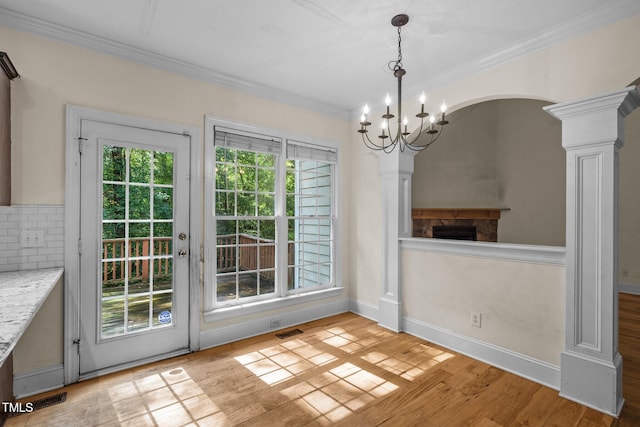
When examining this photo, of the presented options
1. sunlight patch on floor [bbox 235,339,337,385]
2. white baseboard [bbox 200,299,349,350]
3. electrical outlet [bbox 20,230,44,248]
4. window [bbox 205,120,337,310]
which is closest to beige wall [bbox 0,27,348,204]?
electrical outlet [bbox 20,230,44,248]

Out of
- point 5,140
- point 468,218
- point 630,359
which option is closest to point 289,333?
point 5,140

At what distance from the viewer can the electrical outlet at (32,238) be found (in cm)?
228

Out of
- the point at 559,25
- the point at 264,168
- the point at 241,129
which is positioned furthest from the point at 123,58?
the point at 559,25

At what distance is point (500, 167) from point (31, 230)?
652 cm

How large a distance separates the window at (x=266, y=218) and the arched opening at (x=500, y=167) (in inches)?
98.4

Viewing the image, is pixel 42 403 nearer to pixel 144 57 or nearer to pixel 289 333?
pixel 289 333

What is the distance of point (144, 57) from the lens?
2.72 metres

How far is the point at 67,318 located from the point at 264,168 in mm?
2176

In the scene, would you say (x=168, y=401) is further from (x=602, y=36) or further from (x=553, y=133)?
(x=553, y=133)

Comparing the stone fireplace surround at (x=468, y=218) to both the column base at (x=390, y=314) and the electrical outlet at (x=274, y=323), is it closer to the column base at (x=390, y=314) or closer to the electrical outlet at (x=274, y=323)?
the column base at (x=390, y=314)

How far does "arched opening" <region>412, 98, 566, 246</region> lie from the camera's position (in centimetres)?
536

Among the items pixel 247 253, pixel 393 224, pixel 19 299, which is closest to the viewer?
pixel 19 299

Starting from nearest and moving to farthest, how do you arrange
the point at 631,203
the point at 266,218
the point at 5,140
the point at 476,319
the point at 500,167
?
the point at 5,140, the point at 476,319, the point at 266,218, the point at 631,203, the point at 500,167

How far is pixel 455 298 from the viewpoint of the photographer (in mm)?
3104
